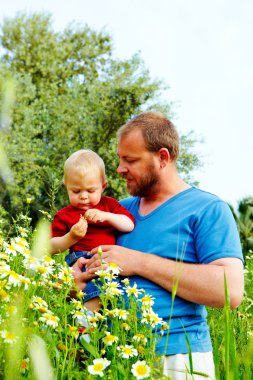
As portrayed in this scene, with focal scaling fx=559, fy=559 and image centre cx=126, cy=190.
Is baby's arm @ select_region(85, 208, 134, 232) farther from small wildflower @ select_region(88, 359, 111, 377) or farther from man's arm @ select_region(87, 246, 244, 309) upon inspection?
small wildflower @ select_region(88, 359, 111, 377)

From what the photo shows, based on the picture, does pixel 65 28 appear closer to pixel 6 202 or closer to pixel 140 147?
pixel 6 202

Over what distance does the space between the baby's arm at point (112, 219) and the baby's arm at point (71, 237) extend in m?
0.07

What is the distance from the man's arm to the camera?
2.69 meters

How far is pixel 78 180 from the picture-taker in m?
3.13

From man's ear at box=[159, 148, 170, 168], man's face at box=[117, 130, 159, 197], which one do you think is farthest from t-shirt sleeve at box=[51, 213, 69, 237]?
man's ear at box=[159, 148, 170, 168]

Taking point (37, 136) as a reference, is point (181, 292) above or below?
below

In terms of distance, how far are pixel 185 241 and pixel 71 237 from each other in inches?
23.9

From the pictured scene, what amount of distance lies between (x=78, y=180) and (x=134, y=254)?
594 millimetres

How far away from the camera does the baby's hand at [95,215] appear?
2.98 metres

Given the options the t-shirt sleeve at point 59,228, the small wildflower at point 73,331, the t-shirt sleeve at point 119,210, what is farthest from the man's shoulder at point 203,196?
the small wildflower at point 73,331

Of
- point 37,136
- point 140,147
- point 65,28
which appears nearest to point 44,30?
point 65,28

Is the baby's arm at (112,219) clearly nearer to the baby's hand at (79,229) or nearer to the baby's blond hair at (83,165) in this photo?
the baby's hand at (79,229)

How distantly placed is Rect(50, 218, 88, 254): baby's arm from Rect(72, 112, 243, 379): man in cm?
14

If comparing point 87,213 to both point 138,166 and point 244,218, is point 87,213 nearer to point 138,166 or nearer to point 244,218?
point 138,166
